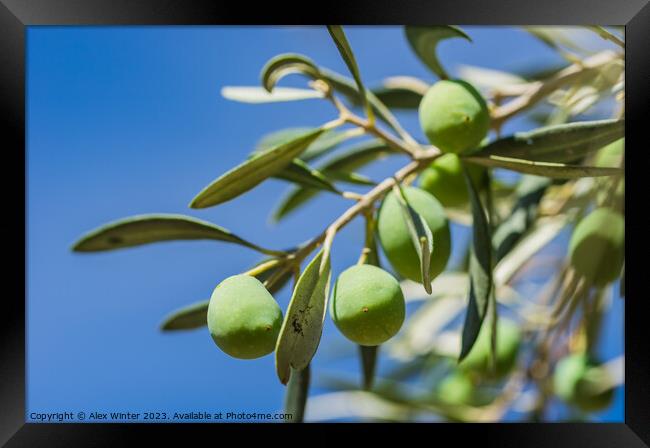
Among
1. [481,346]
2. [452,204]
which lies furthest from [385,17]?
[481,346]

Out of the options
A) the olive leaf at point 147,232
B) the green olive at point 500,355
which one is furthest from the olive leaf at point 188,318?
the green olive at point 500,355

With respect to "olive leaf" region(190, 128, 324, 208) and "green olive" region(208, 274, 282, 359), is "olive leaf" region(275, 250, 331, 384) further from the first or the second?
"olive leaf" region(190, 128, 324, 208)

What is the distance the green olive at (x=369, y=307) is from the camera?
2.69 feet

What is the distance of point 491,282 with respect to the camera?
3.19 feet

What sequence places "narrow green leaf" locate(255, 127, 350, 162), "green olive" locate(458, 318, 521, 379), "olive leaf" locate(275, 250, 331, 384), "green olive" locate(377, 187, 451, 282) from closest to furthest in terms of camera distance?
"olive leaf" locate(275, 250, 331, 384) → "green olive" locate(377, 187, 451, 282) → "narrow green leaf" locate(255, 127, 350, 162) → "green olive" locate(458, 318, 521, 379)

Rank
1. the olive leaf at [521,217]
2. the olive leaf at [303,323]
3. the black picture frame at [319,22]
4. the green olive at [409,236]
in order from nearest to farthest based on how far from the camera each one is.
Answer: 1. the olive leaf at [303,323]
2. the green olive at [409,236]
3. the black picture frame at [319,22]
4. the olive leaf at [521,217]

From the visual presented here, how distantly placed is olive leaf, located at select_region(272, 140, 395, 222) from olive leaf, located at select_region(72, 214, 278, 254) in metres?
0.27

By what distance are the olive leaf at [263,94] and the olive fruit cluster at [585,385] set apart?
0.77m

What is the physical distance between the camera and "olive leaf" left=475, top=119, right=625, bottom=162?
3.19 feet

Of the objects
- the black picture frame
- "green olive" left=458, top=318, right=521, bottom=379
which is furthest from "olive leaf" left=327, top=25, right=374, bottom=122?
"green olive" left=458, top=318, right=521, bottom=379

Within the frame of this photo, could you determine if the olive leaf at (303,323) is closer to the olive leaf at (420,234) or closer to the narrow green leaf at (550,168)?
the olive leaf at (420,234)

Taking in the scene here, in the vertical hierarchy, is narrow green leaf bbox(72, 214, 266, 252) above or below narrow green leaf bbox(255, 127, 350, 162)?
below

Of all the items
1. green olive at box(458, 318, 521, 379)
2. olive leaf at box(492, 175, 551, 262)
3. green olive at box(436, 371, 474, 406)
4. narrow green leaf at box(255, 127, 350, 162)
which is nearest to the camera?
olive leaf at box(492, 175, 551, 262)

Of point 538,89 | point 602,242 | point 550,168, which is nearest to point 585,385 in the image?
point 602,242
